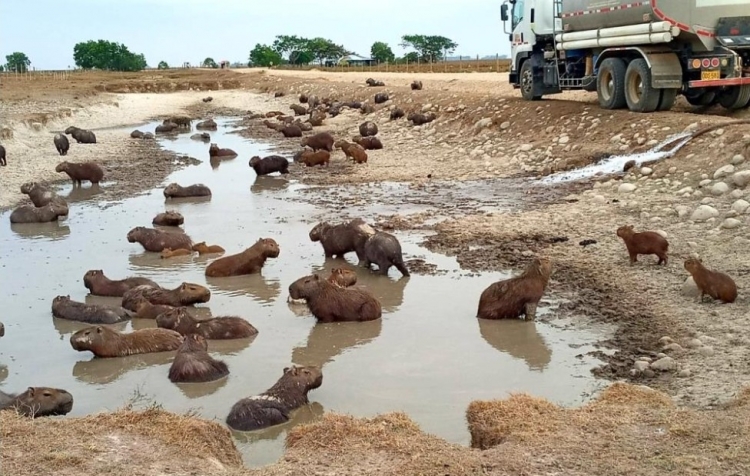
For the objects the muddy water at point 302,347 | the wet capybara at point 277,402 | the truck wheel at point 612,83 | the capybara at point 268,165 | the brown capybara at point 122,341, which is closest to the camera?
the wet capybara at point 277,402

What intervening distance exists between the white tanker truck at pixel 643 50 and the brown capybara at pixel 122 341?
38.4 ft

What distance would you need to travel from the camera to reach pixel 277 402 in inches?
241

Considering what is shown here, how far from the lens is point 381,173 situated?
1780 centimetres

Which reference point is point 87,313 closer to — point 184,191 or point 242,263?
point 242,263

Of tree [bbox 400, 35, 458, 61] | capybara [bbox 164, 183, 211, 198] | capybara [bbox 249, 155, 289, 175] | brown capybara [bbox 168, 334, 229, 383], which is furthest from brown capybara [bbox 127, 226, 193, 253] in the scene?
tree [bbox 400, 35, 458, 61]

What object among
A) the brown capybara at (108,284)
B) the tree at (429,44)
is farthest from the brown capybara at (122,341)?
the tree at (429,44)

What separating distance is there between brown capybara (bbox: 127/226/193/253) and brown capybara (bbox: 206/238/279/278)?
4.68 feet

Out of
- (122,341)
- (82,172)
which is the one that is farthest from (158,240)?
(82,172)

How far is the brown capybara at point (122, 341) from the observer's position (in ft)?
24.9

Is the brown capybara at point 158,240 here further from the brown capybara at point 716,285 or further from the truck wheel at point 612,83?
the truck wheel at point 612,83

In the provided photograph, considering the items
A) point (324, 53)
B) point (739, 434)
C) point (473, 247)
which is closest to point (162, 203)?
point (473, 247)

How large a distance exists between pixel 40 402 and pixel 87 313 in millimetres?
2574

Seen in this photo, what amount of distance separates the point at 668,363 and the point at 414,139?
54.9 ft

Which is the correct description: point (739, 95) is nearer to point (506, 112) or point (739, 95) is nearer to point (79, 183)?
point (506, 112)
